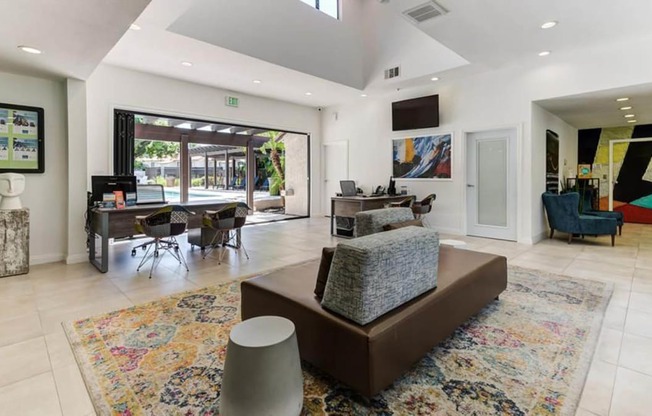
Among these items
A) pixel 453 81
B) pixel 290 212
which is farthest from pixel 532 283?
pixel 290 212

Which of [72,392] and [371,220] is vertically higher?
[371,220]

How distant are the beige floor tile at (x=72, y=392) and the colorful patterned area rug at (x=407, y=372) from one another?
40mm

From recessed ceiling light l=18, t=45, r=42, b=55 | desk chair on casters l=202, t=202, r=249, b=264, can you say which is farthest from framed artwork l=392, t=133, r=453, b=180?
recessed ceiling light l=18, t=45, r=42, b=55

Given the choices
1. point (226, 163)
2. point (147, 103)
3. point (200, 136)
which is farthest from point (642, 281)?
point (226, 163)

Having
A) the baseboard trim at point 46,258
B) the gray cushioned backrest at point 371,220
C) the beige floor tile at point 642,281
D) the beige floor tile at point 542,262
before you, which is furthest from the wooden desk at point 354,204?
the baseboard trim at point 46,258

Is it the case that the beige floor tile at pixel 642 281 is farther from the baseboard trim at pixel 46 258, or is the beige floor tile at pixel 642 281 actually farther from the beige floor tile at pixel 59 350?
the baseboard trim at pixel 46 258

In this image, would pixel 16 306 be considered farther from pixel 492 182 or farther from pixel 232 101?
Answer: pixel 492 182

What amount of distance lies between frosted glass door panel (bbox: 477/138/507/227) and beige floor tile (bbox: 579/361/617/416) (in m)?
4.59

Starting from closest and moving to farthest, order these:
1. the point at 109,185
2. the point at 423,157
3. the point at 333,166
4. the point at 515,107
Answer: the point at 109,185 < the point at 515,107 < the point at 423,157 < the point at 333,166

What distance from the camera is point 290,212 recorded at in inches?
415

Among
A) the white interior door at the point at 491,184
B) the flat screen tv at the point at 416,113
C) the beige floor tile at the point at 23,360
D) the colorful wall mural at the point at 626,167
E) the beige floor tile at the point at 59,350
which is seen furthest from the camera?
the colorful wall mural at the point at 626,167

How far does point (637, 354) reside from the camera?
2248 mm

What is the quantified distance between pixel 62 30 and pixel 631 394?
16.3 ft

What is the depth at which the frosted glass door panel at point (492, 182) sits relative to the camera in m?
6.31
